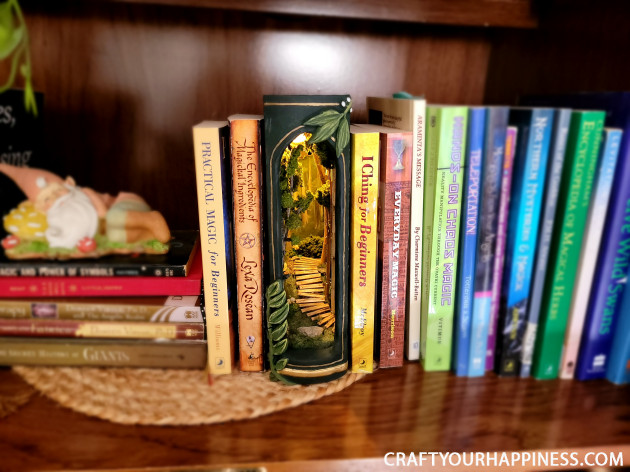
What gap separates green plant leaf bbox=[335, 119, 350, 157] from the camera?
0.60 m

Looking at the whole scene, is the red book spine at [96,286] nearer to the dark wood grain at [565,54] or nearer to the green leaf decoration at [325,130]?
the green leaf decoration at [325,130]

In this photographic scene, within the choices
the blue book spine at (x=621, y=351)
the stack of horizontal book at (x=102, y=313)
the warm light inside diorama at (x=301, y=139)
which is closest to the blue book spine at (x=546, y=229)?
the blue book spine at (x=621, y=351)

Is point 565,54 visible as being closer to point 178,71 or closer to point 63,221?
point 178,71

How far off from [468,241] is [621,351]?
10.3 inches

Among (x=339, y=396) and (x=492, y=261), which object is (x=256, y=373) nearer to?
(x=339, y=396)

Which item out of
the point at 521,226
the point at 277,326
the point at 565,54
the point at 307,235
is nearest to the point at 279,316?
the point at 277,326

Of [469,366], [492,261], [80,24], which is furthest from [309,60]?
[469,366]

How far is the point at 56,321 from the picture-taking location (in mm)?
659

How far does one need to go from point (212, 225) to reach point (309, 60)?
0.42 m

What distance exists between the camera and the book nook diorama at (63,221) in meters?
0.64

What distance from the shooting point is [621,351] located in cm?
66

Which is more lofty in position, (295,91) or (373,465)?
(295,91)

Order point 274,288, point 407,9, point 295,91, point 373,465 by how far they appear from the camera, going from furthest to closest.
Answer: point 295,91 < point 407,9 < point 274,288 < point 373,465

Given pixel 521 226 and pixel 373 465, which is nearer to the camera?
pixel 373 465
